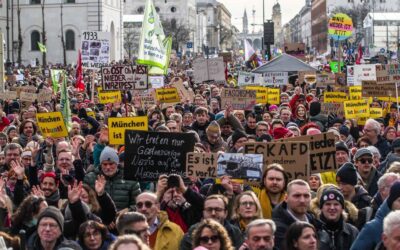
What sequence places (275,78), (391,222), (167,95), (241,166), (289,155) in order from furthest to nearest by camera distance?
(275,78), (167,95), (289,155), (241,166), (391,222)

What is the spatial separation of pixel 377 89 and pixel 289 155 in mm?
8688

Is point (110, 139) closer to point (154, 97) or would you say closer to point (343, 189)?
point (343, 189)

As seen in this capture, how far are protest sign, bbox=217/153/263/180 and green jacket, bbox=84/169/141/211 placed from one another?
0.93 meters

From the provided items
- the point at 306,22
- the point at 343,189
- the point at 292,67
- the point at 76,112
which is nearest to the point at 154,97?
the point at 76,112

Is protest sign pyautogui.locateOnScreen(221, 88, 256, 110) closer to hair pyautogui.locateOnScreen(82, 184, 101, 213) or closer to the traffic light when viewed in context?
hair pyautogui.locateOnScreen(82, 184, 101, 213)

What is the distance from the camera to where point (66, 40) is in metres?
77.2

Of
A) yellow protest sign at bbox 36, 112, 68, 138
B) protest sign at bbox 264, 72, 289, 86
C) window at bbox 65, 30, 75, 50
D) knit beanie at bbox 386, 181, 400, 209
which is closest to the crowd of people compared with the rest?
knit beanie at bbox 386, 181, 400, 209

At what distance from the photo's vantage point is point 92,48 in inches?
958

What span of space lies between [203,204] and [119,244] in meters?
2.49

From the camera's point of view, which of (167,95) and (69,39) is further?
(69,39)

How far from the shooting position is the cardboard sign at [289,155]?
10.0m

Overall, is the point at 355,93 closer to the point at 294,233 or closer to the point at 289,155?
the point at 289,155

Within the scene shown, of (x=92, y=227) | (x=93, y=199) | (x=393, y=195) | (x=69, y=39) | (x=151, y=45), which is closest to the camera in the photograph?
(x=393, y=195)

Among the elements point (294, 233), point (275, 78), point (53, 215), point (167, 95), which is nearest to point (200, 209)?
point (53, 215)
